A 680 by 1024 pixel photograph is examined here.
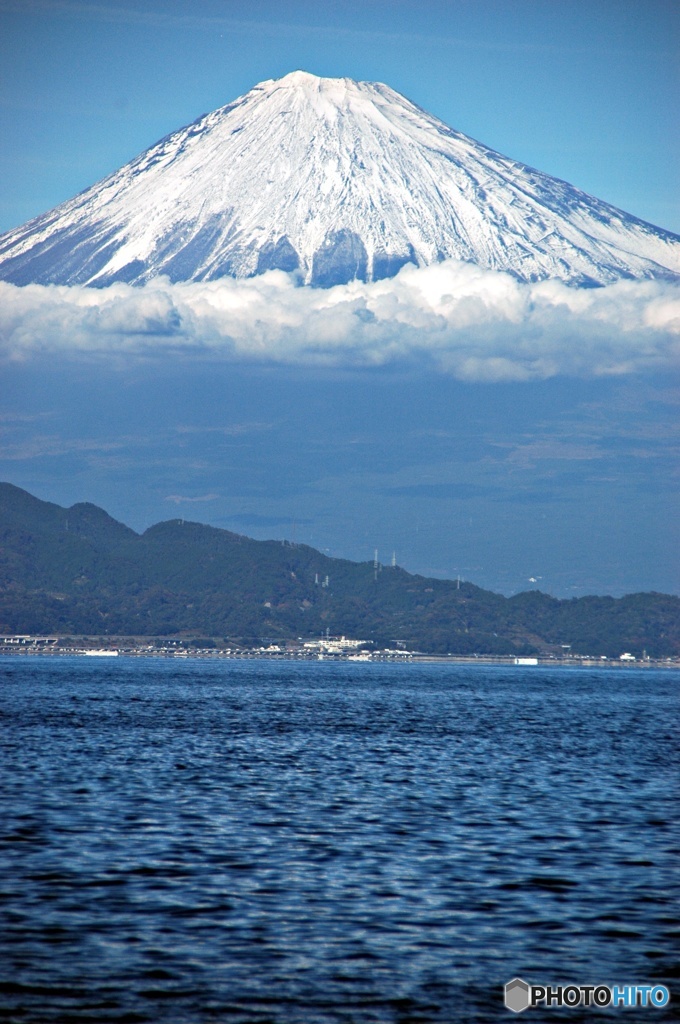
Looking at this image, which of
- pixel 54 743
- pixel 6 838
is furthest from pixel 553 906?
pixel 54 743

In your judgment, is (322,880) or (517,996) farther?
(322,880)

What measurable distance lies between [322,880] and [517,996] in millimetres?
8799

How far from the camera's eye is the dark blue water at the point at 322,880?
1925 cm

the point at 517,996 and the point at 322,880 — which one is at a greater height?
the point at 322,880

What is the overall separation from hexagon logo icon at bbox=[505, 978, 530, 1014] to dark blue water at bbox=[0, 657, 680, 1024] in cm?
28

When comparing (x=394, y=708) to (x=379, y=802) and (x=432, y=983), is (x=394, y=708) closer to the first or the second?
(x=379, y=802)

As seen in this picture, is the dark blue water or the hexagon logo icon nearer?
the hexagon logo icon

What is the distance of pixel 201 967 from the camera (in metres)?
20.2

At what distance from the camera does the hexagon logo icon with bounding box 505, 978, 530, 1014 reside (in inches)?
733

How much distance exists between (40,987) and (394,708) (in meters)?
85.7

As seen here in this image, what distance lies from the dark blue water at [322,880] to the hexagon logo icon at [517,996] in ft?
0.91

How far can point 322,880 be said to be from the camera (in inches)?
1072

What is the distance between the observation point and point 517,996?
18922 millimetres

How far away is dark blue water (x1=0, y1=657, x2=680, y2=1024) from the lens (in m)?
19.2
